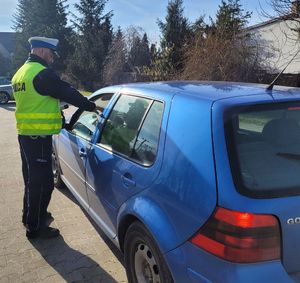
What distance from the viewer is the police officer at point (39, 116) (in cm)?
400

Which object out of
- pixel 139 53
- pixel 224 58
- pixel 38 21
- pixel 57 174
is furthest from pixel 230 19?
pixel 38 21

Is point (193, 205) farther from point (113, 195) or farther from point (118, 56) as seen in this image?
point (118, 56)

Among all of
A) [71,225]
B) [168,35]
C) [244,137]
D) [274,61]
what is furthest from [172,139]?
[168,35]

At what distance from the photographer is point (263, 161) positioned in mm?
2285

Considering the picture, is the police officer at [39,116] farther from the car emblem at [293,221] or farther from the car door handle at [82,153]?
the car emblem at [293,221]

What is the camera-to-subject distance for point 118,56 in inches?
1176

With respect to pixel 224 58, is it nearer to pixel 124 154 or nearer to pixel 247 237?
pixel 124 154

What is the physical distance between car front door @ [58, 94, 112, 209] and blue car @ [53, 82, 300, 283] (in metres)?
0.76

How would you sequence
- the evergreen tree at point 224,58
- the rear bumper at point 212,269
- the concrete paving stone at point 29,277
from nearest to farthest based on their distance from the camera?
the rear bumper at point 212,269 < the concrete paving stone at point 29,277 < the evergreen tree at point 224,58

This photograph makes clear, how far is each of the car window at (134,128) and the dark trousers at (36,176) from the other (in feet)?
2.48

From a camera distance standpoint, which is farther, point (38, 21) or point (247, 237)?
point (38, 21)

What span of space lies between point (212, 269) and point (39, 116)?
257 cm

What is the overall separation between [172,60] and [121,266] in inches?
771

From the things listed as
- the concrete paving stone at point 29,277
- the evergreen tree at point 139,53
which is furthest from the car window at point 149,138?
the evergreen tree at point 139,53
